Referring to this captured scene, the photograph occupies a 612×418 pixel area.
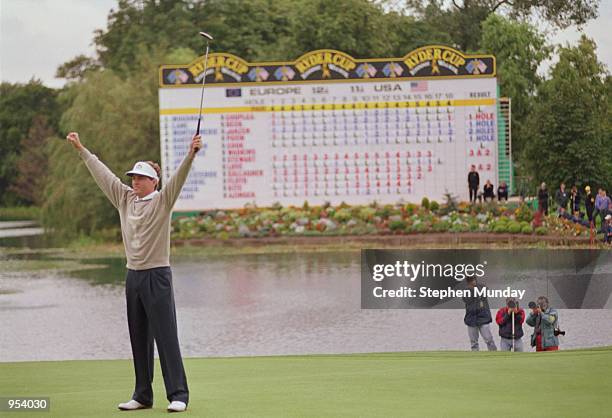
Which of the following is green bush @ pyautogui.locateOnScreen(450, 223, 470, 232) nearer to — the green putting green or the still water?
the still water

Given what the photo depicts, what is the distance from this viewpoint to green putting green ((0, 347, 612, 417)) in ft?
18.4

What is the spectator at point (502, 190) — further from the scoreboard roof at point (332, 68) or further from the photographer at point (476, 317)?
the photographer at point (476, 317)

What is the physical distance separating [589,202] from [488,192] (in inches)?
47.3

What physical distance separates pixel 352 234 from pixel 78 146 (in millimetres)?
9724

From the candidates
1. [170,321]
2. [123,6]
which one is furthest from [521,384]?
[123,6]

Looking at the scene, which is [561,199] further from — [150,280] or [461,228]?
[150,280]

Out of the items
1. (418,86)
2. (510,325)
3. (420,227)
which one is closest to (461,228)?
(420,227)

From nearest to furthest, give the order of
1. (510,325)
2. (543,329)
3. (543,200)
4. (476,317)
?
(543,329), (510,325), (476,317), (543,200)

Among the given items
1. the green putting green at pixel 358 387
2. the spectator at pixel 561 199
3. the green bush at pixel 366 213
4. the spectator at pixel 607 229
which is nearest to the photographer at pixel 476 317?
the green putting green at pixel 358 387

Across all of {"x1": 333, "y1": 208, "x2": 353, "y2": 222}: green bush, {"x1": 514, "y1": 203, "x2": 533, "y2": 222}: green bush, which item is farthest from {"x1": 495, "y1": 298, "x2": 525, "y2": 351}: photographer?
{"x1": 333, "y1": 208, "x2": 353, "y2": 222}: green bush

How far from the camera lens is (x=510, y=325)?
37.0 feet

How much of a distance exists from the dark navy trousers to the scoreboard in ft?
31.5

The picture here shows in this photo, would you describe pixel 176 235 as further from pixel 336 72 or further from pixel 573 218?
pixel 573 218

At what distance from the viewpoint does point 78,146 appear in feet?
19.3
